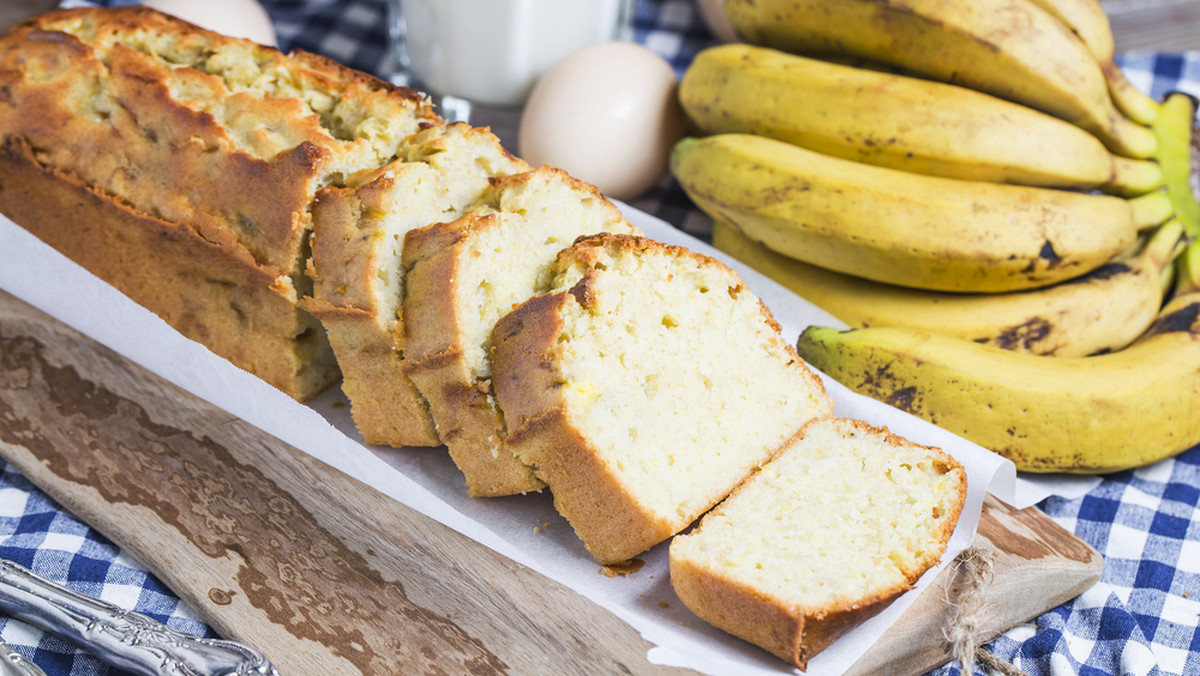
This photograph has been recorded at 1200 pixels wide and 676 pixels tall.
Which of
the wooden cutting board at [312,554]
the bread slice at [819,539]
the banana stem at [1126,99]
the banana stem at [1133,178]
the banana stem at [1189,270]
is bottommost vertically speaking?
the wooden cutting board at [312,554]

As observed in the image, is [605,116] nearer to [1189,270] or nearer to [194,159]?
[194,159]

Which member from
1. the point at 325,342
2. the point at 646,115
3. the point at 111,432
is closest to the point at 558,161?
the point at 646,115

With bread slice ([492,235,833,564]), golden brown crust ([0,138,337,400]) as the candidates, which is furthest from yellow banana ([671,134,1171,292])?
golden brown crust ([0,138,337,400])

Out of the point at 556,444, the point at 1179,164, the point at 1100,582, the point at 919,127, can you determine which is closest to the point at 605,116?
the point at 919,127

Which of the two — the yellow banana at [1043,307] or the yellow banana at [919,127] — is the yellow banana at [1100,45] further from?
the yellow banana at [1043,307]

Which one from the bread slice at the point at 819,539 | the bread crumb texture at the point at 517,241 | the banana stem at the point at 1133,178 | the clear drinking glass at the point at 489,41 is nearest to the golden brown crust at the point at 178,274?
the bread crumb texture at the point at 517,241

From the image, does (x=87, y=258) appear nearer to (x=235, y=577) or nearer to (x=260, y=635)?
(x=235, y=577)
